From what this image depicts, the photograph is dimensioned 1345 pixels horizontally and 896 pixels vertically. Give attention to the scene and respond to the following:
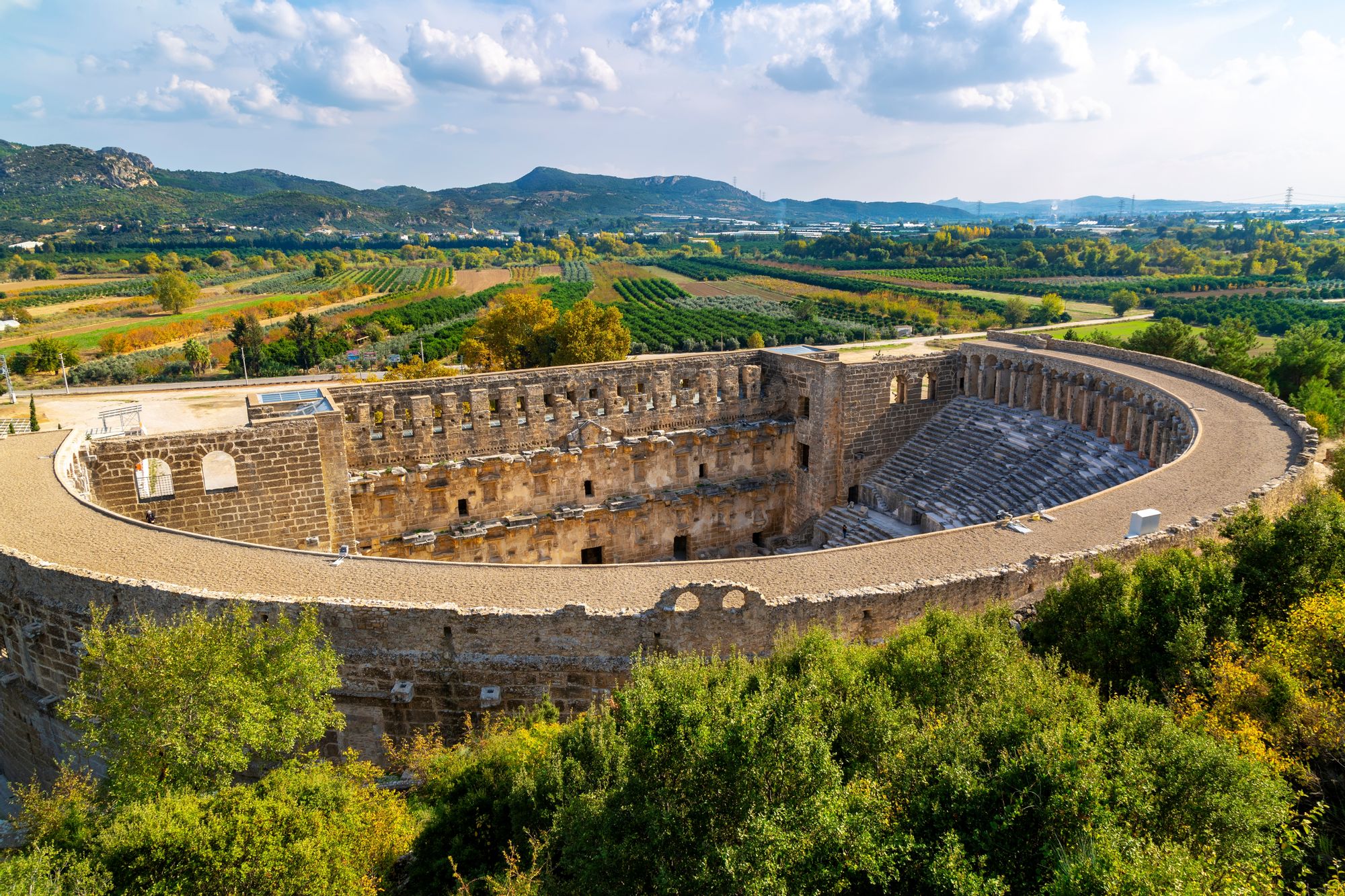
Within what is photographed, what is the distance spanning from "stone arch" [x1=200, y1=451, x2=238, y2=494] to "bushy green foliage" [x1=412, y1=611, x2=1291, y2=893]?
1297cm

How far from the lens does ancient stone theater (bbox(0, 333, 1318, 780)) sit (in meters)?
14.4

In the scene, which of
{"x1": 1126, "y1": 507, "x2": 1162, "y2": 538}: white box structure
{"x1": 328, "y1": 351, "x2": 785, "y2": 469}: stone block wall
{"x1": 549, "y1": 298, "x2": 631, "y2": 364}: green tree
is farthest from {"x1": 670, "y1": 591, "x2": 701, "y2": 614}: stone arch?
{"x1": 549, "y1": 298, "x2": 631, "y2": 364}: green tree

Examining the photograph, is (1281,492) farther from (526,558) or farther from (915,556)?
(526,558)

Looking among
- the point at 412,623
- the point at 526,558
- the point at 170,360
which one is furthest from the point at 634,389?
the point at 170,360

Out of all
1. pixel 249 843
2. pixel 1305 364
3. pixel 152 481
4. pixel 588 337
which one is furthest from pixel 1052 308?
pixel 249 843

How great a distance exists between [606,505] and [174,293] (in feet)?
237

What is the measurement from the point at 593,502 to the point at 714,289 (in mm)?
79096

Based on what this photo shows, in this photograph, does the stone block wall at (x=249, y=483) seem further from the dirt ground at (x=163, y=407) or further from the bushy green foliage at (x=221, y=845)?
the bushy green foliage at (x=221, y=845)

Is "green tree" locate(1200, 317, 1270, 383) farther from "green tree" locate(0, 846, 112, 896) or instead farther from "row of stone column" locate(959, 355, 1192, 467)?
"green tree" locate(0, 846, 112, 896)

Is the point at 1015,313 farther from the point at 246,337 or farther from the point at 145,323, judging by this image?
the point at 145,323

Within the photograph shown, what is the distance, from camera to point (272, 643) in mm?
11859

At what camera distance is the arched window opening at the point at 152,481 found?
19609 millimetres

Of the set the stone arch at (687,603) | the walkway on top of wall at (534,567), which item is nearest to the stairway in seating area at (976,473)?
the walkway on top of wall at (534,567)

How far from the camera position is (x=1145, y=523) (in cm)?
1669
